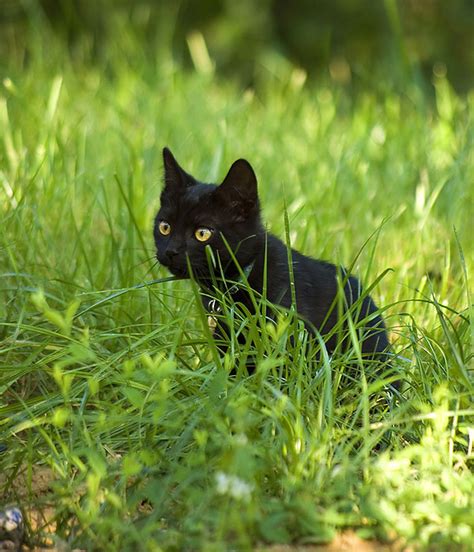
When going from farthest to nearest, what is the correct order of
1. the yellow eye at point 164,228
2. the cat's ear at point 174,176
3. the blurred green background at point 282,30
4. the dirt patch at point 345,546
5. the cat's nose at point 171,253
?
the blurred green background at point 282,30, the cat's ear at point 174,176, the yellow eye at point 164,228, the cat's nose at point 171,253, the dirt patch at point 345,546

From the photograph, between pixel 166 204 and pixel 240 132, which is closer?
pixel 166 204

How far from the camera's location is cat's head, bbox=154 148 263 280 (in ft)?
8.79

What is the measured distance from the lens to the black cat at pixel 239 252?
268 centimetres

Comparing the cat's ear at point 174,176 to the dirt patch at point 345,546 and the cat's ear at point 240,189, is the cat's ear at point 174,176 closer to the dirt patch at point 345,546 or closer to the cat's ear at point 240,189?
the cat's ear at point 240,189

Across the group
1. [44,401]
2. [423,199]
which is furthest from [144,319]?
[423,199]

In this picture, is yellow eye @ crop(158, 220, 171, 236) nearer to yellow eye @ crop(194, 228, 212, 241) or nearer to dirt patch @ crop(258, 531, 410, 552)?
yellow eye @ crop(194, 228, 212, 241)

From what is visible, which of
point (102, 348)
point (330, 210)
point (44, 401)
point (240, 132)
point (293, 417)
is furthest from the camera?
point (240, 132)

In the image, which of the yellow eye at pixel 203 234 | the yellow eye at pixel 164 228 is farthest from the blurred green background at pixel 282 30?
the yellow eye at pixel 203 234

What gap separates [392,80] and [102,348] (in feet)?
13.7

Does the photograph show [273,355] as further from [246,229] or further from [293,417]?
[246,229]

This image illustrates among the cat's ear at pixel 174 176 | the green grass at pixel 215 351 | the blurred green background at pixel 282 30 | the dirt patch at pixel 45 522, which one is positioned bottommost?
the dirt patch at pixel 45 522

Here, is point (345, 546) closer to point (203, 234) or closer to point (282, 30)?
point (203, 234)

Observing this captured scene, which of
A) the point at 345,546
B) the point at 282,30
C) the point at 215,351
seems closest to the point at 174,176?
the point at 215,351

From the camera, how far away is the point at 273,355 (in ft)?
6.86
